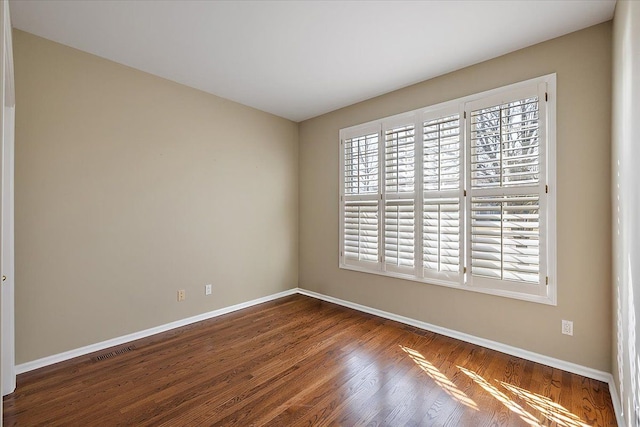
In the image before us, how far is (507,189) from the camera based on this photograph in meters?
2.71

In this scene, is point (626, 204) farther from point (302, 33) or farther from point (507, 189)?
point (302, 33)

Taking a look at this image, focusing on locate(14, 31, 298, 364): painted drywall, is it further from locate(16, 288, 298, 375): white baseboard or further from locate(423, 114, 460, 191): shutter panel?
locate(423, 114, 460, 191): shutter panel

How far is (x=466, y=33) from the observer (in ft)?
8.14

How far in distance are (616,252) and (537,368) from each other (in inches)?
42.9

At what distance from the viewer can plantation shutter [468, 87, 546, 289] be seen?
2.59 meters

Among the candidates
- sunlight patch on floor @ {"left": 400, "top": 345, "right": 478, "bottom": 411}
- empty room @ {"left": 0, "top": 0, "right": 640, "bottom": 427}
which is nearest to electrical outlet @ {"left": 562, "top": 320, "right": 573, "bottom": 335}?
empty room @ {"left": 0, "top": 0, "right": 640, "bottom": 427}

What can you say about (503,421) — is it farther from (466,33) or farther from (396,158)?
(466,33)

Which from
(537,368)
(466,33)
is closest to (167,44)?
(466,33)

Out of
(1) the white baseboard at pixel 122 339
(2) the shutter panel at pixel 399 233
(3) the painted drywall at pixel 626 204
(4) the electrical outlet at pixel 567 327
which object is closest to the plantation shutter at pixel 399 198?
(2) the shutter panel at pixel 399 233

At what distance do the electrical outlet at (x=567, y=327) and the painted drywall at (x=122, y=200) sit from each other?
3.24 metres

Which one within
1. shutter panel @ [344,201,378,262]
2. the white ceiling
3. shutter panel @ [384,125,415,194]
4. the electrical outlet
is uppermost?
the white ceiling

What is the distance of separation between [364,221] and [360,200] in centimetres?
27

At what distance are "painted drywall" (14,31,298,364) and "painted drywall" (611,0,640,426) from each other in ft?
11.5

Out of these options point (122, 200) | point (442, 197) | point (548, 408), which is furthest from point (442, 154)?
point (122, 200)
